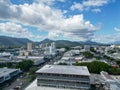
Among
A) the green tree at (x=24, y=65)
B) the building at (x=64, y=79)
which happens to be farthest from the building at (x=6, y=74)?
the building at (x=64, y=79)

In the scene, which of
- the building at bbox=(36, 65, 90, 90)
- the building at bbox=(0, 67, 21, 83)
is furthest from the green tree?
the building at bbox=(36, 65, 90, 90)

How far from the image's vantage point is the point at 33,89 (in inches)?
1033

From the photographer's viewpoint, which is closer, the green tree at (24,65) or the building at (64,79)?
the building at (64,79)

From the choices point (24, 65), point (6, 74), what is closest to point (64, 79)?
point (6, 74)

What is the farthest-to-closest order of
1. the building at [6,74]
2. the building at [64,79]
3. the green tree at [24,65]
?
the green tree at [24,65] → the building at [6,74] → the building at [64,79]

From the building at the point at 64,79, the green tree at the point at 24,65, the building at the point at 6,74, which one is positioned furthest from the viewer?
the green tree at the point at 24,65

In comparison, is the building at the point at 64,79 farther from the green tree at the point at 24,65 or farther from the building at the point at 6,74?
the green tree at the point at 24,65

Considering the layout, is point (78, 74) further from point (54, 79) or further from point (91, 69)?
point (91, 69)

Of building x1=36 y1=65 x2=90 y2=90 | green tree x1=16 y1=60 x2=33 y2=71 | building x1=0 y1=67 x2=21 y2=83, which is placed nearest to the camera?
building x1=36 y1=65 x2=90 y2=90

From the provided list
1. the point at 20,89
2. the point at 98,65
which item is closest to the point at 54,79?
the point at 20,89

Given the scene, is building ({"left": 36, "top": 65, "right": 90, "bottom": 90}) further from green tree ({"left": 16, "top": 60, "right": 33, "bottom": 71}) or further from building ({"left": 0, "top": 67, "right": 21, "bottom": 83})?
green tree ({"left": 16, "top": 60, "right": 33, "bottom": 71})

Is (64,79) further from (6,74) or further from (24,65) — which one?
(24,65)

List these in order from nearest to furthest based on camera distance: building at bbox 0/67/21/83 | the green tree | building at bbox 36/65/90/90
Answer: building at bbox 36/65/90/90, building at bbox 0/67/21/83, the green tree

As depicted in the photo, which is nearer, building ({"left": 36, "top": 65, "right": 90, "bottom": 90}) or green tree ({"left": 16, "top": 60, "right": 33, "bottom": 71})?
building ({"left": 36, "top": 65, "right": 90, "bottom": 90})
